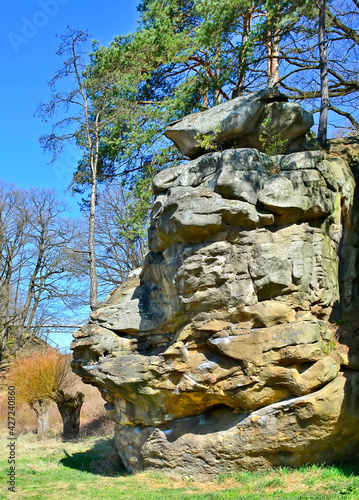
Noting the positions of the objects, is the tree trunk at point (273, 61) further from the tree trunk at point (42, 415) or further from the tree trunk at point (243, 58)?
the tree trunk at point (42, 415)

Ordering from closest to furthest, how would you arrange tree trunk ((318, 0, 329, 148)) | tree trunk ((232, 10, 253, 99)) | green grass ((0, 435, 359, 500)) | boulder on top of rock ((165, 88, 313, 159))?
1. green grass ((0, 435, 359, 500))
2. boulder on top of rock ((165, 88, 313, 159))
3. tree trunk ((318, 0, 329, 148))
4. tree trunk ((232, 10, 253, 99))

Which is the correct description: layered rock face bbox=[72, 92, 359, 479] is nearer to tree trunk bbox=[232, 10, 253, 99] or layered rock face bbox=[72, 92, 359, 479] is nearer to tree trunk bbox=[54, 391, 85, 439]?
tree trunk bbox=[232, 10, 253, 99]

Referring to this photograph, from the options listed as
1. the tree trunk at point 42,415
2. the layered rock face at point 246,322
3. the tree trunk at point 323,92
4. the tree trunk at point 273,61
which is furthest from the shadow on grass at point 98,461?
the tree trunk at point 273,61

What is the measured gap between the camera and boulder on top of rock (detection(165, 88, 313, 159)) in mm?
10797

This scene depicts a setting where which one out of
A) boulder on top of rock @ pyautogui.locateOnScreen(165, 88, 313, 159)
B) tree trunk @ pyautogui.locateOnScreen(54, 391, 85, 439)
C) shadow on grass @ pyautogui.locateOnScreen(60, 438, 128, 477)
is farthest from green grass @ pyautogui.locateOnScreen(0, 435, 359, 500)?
→ boulder on top of rock @ pyautogui.locateOnScreen(165, 88, 313, 159)

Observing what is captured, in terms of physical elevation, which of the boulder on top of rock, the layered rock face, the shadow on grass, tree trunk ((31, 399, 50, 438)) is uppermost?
the boulder on top of rock

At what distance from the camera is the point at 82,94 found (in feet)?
55.8

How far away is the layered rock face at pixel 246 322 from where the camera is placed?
8.73m

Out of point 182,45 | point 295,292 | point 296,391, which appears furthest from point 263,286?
point 182,45

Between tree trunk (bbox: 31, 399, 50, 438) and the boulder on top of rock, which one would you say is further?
tree trunk (bbox: 31, 399, 50, 438)

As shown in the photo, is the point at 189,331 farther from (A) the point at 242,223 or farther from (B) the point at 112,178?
(B) the point at 112,178

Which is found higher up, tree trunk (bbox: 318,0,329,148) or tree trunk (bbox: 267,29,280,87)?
tree trunk (bbox: 267,29,280,87)

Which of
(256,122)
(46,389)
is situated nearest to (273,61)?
(256,122)

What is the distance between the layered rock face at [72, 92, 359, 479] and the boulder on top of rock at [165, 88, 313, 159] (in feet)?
0.17
